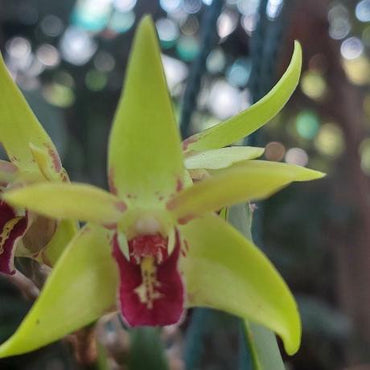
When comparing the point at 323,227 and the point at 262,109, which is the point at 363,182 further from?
the point at 262,109

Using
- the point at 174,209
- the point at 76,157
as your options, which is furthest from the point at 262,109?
the point at 76,157

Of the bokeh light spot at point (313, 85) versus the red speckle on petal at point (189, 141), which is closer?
the red speckle on petal at point (189, 141)

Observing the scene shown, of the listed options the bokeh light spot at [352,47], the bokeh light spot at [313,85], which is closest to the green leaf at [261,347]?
the bokeh light spot at [313,85]

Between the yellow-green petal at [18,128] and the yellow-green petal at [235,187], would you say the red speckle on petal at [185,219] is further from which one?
the yellow-green petal at [18,128]

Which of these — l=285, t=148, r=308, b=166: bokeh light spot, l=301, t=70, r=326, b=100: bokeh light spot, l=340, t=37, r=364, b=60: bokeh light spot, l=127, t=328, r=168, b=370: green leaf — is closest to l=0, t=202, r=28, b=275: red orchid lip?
l=127, t=328, r=168, b=370: green leaf

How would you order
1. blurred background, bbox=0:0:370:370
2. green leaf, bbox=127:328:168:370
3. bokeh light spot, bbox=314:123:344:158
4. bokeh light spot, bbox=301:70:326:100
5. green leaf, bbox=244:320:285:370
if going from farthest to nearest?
bokeh light spot, bbox=314:123:344:158 < bokeh light spot, bbox=301:70:326:100 < blurred background, bbox=0:0:370:370 < green leaf, bbox=127:328:168:370 < green leaf, bbox=244:320:285:370

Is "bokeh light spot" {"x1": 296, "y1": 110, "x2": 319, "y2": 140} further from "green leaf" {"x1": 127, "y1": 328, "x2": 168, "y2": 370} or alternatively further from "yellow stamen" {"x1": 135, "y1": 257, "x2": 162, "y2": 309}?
"yellow stamen" {"x1": 135, "y1": 257, "x2": 162, "y2": 309}

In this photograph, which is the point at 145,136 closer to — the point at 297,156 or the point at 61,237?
the point at 61,237

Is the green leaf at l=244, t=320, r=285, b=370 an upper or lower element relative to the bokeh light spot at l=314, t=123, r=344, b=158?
upper
